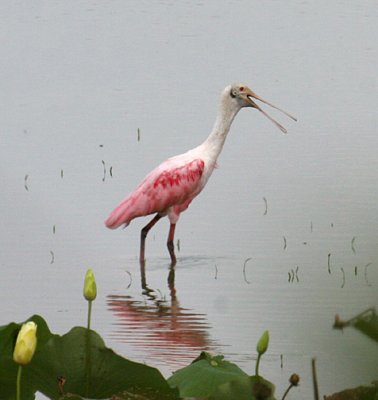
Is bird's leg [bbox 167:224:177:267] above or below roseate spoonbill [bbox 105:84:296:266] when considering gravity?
below

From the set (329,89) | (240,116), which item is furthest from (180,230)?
(329,89)

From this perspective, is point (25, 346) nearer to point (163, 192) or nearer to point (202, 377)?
point (202, 377)

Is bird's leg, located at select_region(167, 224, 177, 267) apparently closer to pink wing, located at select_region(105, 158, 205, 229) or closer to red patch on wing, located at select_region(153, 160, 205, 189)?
pink wing, located at select_region(105, 158, 205, 229)

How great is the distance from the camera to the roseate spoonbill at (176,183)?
944cm

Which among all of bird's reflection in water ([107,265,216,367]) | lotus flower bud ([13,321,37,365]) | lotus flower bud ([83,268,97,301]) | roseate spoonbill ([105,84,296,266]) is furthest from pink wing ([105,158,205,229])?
lotus flower bud ([13,321,37,365])

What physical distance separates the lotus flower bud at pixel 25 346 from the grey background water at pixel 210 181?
0.31 metres

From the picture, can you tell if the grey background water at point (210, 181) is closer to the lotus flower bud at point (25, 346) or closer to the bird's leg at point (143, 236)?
the bird's leg at point (143, 236)

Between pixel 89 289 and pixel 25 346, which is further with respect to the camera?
pixel 89 289

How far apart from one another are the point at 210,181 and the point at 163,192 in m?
1.34

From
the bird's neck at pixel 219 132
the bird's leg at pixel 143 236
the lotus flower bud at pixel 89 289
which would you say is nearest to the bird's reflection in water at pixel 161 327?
the bird's leg at pixel 143 236

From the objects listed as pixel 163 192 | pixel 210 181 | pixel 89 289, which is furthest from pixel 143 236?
pixel 89 289

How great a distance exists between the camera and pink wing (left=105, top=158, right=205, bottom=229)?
944 centimetres

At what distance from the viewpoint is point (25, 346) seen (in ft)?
7.76

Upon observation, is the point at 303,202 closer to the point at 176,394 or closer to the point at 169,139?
the point at 176,394
